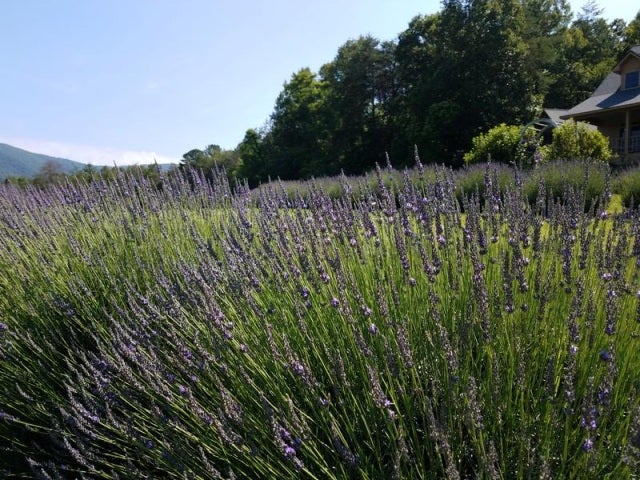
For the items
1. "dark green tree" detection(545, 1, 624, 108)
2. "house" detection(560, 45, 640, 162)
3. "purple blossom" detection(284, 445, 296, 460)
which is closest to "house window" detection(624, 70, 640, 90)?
"house" detection(560, 45, 640, 162)

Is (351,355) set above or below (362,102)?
below

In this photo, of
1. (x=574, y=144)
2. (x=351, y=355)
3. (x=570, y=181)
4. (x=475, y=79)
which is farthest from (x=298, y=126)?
(x=351, y=355)

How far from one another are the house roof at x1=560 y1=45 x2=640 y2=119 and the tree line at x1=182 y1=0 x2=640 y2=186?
483cm

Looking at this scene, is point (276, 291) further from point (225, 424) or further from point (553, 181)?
point (553, 181)

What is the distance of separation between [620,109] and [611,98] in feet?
4.30

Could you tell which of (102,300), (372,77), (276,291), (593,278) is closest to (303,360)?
(276,291)

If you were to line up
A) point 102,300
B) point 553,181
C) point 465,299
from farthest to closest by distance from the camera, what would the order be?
1. point 553,181
2. point 102,300
3. point 465,299

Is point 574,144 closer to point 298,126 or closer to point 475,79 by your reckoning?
point 475,79

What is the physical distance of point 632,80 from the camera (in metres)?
22.6

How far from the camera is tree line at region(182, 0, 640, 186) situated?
28.5 meters

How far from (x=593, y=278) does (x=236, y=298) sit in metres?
1.83

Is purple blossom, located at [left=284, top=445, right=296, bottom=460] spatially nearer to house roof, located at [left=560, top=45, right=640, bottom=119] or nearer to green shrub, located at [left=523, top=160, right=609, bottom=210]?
green shrub, located at [left=523, top=160, right=609, bottom=210]

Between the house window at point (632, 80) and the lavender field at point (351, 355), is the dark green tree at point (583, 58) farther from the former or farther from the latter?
the lavender field at point (351, 355)

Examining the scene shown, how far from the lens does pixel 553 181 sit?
978cm
